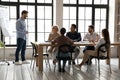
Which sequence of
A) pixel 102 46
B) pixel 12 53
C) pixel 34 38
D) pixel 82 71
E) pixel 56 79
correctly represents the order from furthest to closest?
pixel 34 38 < pixel 12 53 < pixel 82 71 < pixel 102 46 < pixel 56 79

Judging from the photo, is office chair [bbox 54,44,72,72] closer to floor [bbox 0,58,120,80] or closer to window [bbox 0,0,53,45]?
floor [bbox 0,58,120,80]

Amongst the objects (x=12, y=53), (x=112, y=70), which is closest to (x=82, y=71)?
(x=112, y=70)

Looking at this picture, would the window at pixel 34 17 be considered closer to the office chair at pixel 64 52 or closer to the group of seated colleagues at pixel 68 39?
the group of seated colleagues at pixel 68 39

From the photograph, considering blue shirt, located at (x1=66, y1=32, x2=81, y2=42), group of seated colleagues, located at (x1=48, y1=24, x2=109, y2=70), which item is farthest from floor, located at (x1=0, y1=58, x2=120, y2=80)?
blue shirt, located at (x1=66, y1=32, x2=81, y2=42)

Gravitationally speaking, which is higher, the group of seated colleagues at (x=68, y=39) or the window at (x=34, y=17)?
the window at (x=34, y=17)

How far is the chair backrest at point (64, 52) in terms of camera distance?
6.58 metres

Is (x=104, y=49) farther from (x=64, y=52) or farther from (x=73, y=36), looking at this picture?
(x=73, y=36)

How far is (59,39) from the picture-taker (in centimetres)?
673

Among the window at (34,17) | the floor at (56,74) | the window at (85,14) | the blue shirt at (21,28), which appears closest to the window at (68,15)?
the window at (85,14)

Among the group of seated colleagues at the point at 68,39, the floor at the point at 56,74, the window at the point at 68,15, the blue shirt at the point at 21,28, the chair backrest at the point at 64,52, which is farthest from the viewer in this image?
the window at the point at 68,15

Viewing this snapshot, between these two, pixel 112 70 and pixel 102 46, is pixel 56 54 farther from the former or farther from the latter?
pixel 112 70

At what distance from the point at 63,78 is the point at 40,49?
49.6 inches

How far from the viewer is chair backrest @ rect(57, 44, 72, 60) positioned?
259 inches

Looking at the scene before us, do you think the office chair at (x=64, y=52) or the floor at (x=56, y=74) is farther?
the office chair at (x=64, y=52)
